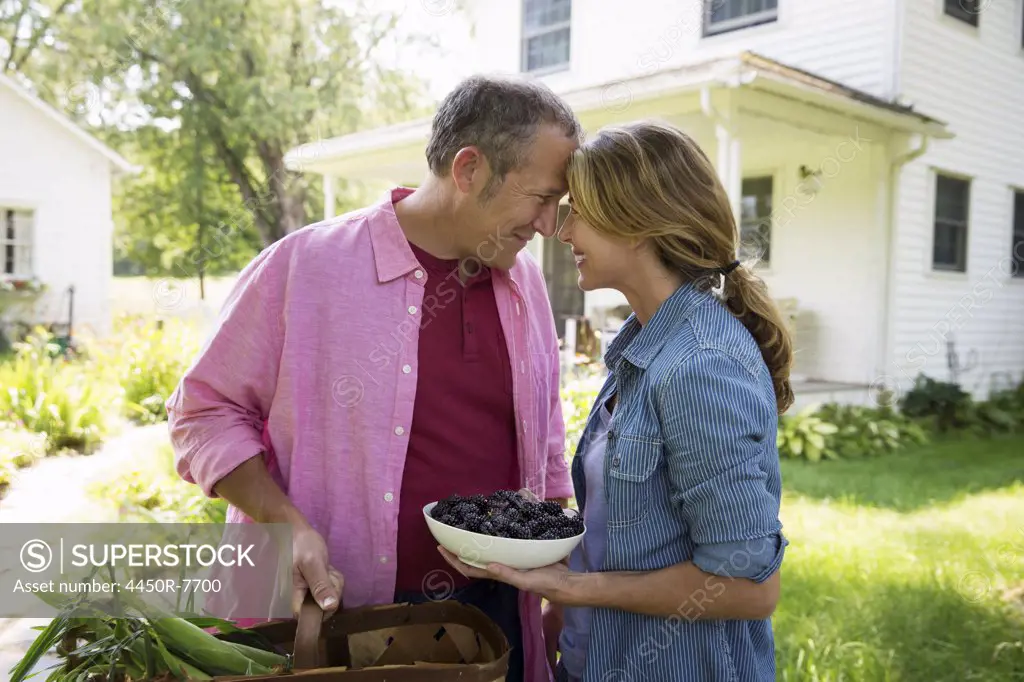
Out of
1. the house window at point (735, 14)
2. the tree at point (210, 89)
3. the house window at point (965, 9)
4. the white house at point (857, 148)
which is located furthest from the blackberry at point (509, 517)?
the tree at point (210, 89)

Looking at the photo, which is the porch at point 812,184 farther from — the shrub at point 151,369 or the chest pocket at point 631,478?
the chest pocket at point 631,478

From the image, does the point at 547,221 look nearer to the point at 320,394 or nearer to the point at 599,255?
the point at 599,255

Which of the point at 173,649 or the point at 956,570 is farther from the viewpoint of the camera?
the point at 956,570

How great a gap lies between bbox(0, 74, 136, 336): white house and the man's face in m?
15.6

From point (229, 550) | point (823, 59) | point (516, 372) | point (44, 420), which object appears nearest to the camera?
point (229, 550)

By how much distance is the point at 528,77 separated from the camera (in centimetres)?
200

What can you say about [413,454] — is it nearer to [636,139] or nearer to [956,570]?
[636,139]

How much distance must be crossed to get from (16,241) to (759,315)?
684 inches

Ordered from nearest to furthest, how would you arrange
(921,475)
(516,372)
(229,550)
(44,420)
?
(229,550) < (516,372) < (921,475) < (44,420)

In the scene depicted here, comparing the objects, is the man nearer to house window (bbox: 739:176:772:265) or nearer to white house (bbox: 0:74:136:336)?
house window (bbox: 739:176:772:265)

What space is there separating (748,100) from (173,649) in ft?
25.5

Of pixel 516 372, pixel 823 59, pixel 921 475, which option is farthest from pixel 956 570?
pixel 823 59

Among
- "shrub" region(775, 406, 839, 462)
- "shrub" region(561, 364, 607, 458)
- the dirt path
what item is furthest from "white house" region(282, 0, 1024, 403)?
the dirt path

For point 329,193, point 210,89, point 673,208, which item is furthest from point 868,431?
point 210,89
